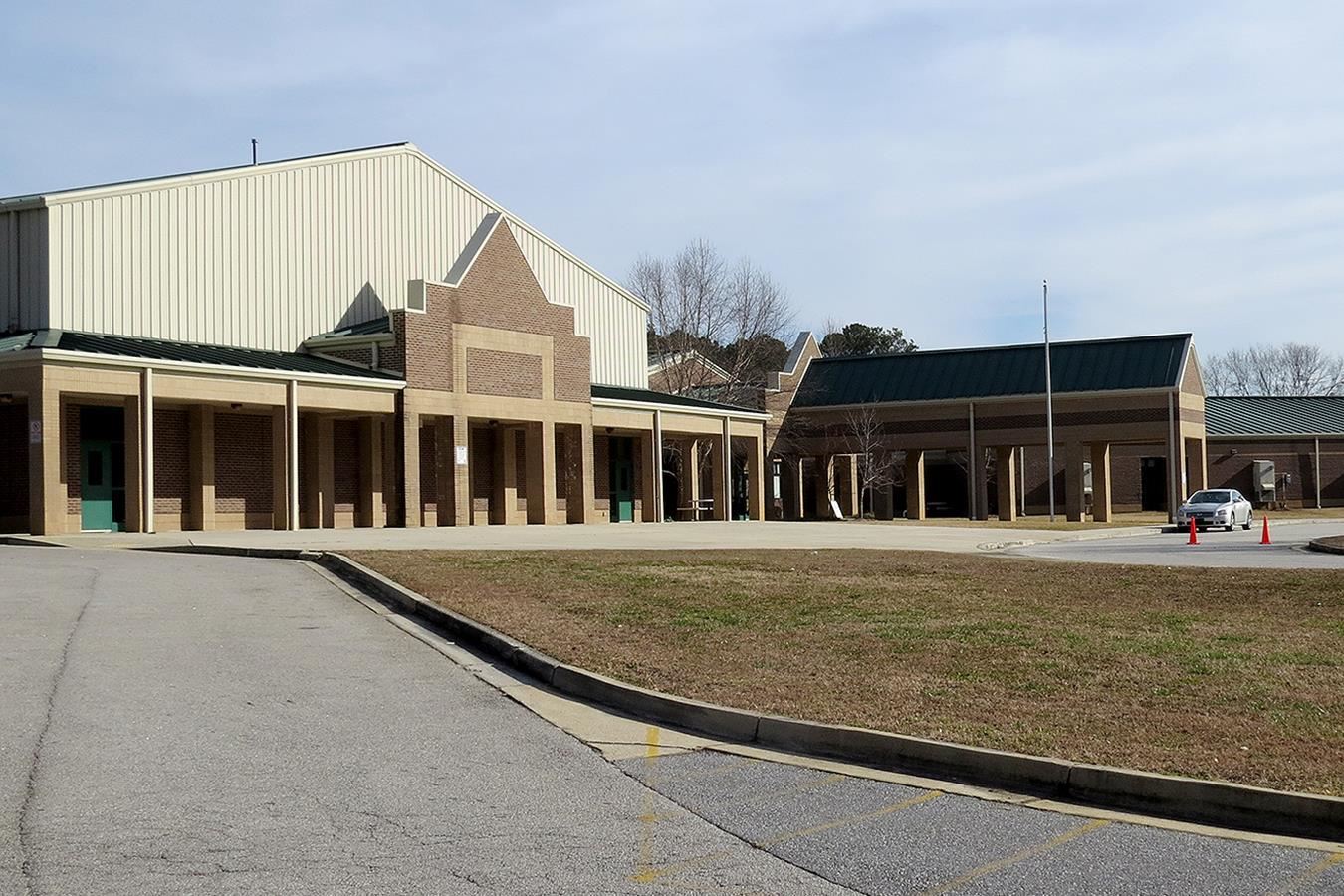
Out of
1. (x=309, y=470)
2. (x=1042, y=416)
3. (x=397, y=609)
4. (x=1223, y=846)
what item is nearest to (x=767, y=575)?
(x=397, y=609)

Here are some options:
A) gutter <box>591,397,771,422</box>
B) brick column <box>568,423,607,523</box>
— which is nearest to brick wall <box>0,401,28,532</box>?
brick column <box>568,423,607,523</box>

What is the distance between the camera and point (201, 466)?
3469cm

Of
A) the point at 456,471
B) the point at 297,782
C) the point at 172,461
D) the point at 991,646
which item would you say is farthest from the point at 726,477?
the point at 297,782

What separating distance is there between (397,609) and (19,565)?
26.7 ft

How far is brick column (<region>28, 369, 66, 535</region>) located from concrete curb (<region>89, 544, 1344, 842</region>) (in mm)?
20337

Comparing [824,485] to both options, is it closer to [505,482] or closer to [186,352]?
[505,482]

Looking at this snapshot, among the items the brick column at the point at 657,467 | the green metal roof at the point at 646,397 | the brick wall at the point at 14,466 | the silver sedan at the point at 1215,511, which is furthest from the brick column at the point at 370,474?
the silver sedan at the point at 1215,511

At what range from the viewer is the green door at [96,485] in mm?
32875

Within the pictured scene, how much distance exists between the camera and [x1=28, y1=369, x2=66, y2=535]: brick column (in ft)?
93.8

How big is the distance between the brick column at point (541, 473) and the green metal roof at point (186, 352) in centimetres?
633

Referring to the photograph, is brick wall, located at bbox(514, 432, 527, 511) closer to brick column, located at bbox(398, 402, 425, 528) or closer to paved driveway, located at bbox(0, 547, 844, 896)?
brick column, located at bbox(398, 402, 425, 528)

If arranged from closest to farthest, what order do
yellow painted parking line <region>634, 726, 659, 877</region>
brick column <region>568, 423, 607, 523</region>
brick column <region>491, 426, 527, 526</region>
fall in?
1. yellow painted parking line <region>634, 726, 659, 877</region>
2. brick column <region>491, 426, 527, 526</region>
3. brick column <region>568, 423, 607, 523</region>

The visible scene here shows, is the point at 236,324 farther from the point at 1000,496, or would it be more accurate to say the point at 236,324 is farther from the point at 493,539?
the point at 1000,496

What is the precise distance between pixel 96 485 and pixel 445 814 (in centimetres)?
2880
